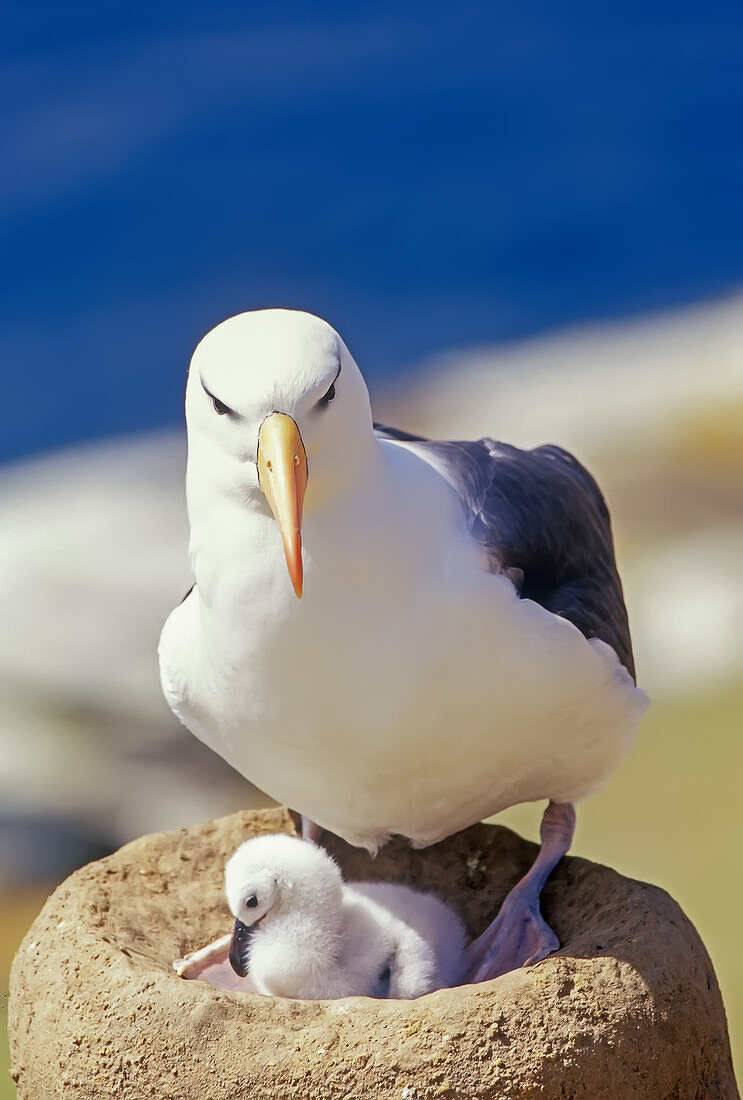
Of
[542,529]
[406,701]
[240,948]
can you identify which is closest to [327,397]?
[406,701]

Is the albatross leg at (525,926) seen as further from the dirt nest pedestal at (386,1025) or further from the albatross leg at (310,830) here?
the albatross leg at (310,830)

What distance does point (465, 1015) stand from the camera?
258 centimetres

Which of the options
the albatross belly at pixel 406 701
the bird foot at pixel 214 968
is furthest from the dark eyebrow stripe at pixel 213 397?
the bird foot at pixel 214 968

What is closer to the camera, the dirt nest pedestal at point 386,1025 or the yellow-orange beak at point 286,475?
the yellow-orange beak at point 286,475

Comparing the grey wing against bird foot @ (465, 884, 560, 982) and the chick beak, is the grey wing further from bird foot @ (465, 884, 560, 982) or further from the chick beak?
the chick beak

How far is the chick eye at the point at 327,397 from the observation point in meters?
2.54

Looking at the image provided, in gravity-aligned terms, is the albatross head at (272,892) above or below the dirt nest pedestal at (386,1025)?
above

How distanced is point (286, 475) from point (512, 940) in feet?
4.17

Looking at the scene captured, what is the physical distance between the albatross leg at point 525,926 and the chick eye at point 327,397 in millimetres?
1178

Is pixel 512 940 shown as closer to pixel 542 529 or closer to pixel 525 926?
pixel 525 926

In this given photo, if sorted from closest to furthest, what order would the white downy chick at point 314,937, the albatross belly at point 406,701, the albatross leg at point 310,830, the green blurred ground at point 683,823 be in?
1. the albatross belly at point 406,701
2. the white downy chick at point 314,937
3. the albatross leg at point 310,830
4. the green blurred ground at point 683,823

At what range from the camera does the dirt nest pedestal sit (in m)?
2.56

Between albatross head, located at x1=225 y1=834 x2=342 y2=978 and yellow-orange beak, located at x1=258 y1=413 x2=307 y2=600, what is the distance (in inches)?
32.3

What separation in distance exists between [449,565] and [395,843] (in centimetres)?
102
